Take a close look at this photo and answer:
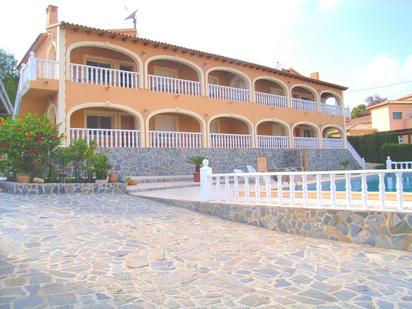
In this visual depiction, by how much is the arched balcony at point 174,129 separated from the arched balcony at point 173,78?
128 centimetres

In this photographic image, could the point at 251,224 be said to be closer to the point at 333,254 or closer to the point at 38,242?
the point at 333,254

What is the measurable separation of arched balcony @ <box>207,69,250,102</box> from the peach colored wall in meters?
1.24

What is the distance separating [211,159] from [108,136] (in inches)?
216

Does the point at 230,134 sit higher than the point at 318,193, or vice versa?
the point at 230,134

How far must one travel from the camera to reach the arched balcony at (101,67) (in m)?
15.1

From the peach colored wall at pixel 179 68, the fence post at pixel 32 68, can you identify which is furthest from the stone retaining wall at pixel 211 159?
the peach colored wall at pixel 179 68

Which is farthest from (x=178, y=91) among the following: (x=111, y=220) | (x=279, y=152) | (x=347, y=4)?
(x=111, y=220)

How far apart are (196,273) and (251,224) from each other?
369 cm

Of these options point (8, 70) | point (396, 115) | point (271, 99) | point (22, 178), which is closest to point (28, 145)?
point (22, 178)

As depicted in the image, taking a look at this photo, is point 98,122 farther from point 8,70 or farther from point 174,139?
point 8,70

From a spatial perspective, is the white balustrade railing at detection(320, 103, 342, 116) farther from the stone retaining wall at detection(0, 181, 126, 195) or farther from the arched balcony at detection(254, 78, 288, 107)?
the stone retaining wall at detection(0, 181, 126, 195)

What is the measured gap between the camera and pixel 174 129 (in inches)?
761

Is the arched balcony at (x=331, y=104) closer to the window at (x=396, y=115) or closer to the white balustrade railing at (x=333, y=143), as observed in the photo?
the white balustrade railing at (x=333, y=143)

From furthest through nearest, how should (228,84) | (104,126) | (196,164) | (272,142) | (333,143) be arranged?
(333,143), (228,84), (272,142), (104,126), (196,164)
